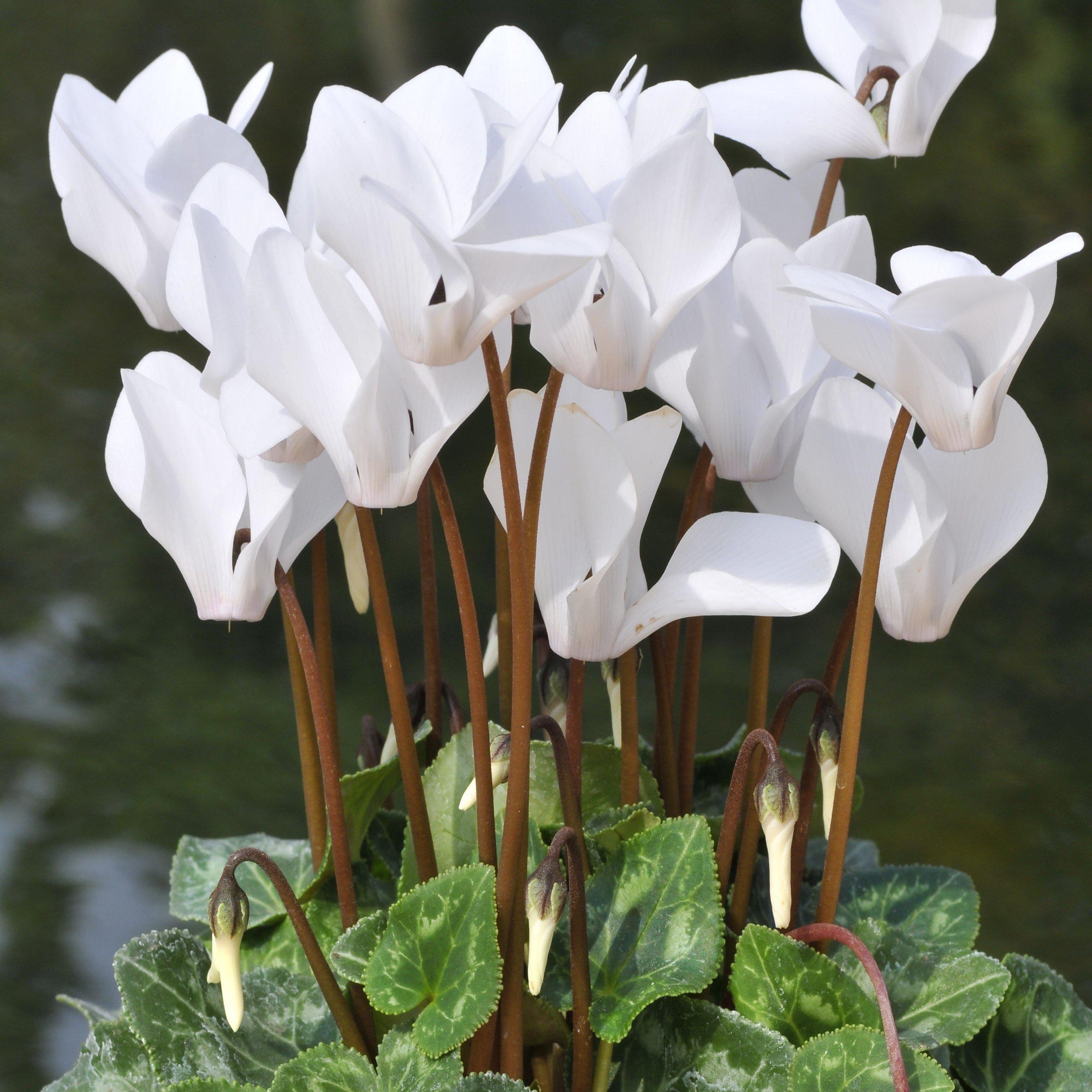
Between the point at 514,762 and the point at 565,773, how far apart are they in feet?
0.18

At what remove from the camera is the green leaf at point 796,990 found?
20.3 inches

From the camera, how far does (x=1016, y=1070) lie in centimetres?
58

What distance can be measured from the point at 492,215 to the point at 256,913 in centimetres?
47

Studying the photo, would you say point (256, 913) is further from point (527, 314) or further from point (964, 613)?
point (964, 613)

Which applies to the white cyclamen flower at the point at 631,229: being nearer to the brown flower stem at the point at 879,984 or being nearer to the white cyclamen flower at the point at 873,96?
the white cyclamen flower at the point at 873,96

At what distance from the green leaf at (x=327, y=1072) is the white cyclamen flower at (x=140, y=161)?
1.01 ft

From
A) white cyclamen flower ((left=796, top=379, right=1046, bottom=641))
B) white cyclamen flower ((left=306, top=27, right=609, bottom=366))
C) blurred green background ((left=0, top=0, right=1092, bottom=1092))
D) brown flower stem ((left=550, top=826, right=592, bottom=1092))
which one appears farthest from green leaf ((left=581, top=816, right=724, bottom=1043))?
blurred green background ((left=0, top=0, right=1092, bottom=1092))

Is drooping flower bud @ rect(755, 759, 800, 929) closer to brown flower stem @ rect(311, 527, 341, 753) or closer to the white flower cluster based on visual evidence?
the white flower cluster

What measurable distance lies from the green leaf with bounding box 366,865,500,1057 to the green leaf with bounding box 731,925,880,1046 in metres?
0.11

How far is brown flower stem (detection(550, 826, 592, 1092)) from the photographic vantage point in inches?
18.4

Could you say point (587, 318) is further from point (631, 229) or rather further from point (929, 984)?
point (929, 984)

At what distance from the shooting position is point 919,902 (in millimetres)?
665

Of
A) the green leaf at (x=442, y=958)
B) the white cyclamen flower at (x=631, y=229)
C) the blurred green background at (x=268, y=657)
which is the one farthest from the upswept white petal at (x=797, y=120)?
the blurred green background at (x=268, y=657)

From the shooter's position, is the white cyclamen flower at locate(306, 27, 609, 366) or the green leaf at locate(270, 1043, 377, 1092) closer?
the white cyclamen flower at locate(306, 27, 609, 366)
